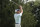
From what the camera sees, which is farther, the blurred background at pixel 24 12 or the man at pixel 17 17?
the blurred background at pixel 24 12

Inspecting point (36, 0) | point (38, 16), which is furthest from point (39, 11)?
point (36, 0)

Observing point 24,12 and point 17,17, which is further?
point 24,12

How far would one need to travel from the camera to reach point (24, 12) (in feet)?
10.2

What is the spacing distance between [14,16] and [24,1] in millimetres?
606

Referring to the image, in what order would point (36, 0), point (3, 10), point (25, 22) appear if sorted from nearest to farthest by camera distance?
point (3, 10), point (25, 22), point (36, 0)

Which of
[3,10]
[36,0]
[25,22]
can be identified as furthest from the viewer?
[36,0]

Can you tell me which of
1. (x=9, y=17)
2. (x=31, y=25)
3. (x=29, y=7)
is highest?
(x=29, y=7)

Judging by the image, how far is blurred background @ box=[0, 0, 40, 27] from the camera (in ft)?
9.37

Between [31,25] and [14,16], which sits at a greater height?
[14,16]

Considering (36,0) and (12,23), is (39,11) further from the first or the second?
(12,23)

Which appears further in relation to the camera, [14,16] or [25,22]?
[25,22]

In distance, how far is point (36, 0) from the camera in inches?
130

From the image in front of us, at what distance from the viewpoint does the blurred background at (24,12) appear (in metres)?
2.86

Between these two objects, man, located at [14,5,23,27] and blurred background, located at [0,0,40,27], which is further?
blurred background, located at [0,0,40,27]
